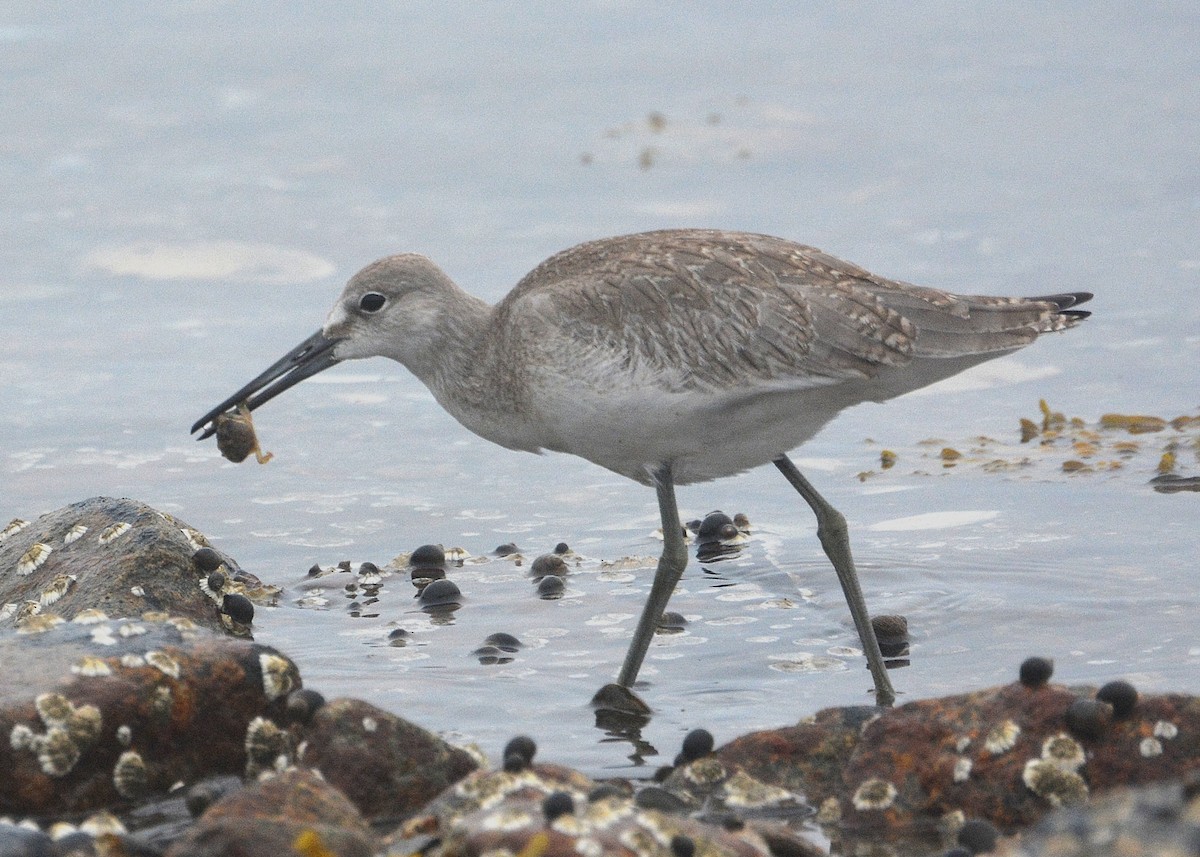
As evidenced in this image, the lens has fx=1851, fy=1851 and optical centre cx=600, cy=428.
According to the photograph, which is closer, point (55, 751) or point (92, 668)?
point (55, 751)

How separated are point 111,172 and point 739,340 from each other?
9.54 meters

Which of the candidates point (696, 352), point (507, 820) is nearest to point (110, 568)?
point (696, 352)

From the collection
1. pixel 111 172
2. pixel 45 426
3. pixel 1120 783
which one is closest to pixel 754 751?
pixel 1120 783

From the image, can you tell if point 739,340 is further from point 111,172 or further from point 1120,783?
point 111,172

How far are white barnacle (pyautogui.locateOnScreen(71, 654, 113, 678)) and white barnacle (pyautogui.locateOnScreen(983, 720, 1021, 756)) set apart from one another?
2.97 metres

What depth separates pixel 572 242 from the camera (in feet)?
45.0

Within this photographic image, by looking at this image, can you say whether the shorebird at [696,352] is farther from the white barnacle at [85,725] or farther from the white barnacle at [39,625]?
the white barnacle at [85,725]

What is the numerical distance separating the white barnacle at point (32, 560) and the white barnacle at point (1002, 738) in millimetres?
4485

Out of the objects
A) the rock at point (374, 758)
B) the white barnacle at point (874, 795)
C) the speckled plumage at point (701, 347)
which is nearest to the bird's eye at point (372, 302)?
the speckled plumage at point (701, 347)

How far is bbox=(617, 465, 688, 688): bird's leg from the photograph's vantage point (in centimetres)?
783

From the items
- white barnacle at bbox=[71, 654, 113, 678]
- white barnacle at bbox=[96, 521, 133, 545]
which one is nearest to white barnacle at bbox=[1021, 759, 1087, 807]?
white barnacle at bbox=[71, 654, 113, 678]

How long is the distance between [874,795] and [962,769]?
0.31 metres

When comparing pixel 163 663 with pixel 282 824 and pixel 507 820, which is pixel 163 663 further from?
pixel 507 820

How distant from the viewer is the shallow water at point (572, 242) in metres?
8.43
